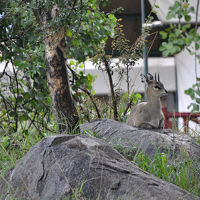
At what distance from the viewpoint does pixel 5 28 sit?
4.61 m

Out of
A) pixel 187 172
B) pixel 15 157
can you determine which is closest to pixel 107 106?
pixel 15 157

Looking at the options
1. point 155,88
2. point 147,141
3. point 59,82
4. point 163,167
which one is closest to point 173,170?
point 163,167

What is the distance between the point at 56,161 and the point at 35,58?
153 cm

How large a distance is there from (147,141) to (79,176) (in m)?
1.64

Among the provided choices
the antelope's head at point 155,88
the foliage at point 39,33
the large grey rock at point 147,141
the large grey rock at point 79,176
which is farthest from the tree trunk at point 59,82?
the antelope's head at point 155,88

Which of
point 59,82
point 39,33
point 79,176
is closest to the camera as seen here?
point 79,176

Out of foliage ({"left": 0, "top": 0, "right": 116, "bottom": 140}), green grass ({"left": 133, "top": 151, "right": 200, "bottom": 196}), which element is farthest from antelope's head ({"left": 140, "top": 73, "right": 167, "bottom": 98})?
green grass ({"left": 133, "top": 151, "right": 200, "bottom": 196})

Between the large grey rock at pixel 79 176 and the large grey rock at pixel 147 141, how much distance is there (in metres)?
0.99

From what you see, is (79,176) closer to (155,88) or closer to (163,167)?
(163,167)

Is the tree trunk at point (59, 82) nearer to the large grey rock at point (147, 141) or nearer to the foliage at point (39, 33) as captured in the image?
the foliage at point (39, 33)

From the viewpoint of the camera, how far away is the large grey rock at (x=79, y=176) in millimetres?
2670

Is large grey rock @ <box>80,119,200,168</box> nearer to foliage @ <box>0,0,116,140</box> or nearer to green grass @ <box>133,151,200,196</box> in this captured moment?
green grass @ <box>133,151,200,196</box>

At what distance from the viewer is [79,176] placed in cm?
277

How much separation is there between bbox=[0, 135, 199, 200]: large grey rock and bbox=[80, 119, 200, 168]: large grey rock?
0.99 meters
